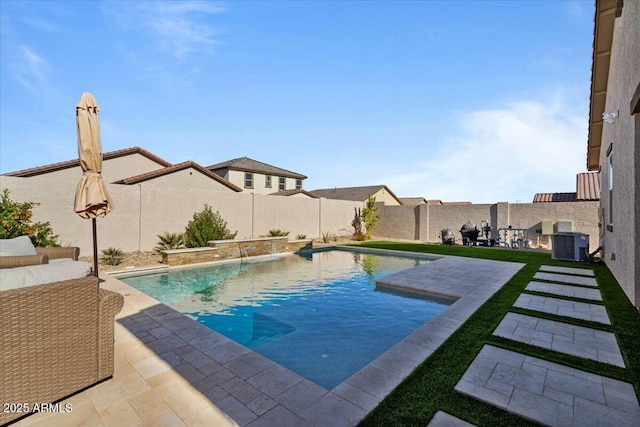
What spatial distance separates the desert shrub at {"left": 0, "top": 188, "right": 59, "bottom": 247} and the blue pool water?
10.2 ft

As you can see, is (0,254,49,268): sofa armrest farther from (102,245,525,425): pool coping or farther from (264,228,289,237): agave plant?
(264,228,289,237): agave plant

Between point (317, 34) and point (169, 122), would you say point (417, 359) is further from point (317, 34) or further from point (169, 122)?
point (169, 122)

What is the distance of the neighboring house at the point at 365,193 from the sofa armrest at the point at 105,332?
2777 centimetres

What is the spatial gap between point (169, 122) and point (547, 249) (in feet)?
67.9

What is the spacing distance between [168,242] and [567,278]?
13.6 meters

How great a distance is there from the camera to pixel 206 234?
12.6 m

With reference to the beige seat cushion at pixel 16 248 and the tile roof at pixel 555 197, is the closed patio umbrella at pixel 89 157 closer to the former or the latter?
the beige seat cushion at pixel 16 248

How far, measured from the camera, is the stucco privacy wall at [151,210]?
9.73 m

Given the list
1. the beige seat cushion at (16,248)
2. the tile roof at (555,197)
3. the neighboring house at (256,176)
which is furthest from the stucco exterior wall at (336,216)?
the beige seat cushion at (16,248)

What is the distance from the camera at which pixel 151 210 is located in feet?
39.0

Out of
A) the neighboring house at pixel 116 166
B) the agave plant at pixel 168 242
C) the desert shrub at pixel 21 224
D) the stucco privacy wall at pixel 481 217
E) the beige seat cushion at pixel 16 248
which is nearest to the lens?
the beige seat cushion at pixel 16 248

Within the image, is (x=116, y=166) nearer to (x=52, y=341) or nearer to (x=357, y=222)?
(x=357, y=222)

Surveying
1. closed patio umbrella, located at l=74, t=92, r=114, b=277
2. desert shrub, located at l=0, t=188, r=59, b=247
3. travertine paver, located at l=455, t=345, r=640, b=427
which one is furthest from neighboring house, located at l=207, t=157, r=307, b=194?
travertine paver, located at l=455, t=345, r=640, b=427

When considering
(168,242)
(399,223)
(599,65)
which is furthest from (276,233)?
(599,65)
